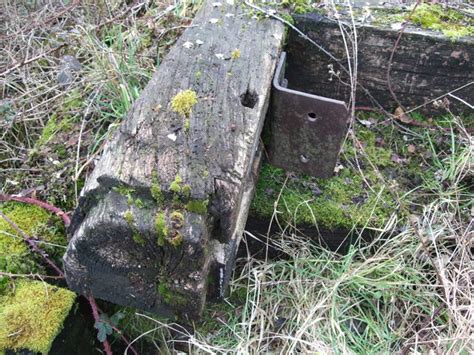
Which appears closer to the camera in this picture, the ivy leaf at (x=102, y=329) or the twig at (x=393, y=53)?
the ivy leaf at (x=102, y=329)

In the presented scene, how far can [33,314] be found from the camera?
168cm

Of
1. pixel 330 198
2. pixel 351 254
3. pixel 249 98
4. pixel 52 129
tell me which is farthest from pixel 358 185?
pixel 52 129

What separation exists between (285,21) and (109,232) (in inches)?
54.1

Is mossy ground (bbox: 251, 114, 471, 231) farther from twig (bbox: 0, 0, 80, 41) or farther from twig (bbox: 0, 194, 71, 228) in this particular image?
twig (bbox: 0, 0, 80, 41)

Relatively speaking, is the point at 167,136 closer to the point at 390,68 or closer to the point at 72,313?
the point at 72,313

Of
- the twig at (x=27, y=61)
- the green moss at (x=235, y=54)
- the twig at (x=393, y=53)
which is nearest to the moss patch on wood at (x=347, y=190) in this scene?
the twig at (x=393, y=53)

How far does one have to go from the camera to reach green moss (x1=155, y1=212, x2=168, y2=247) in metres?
1.31

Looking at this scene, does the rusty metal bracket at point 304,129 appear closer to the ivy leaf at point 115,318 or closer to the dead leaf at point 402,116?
the dead leaf at point 402,116

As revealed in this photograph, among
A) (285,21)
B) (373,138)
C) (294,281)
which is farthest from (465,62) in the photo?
(294,281)

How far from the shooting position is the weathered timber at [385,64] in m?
2.25

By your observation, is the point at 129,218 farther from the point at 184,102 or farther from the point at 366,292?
the point at 366,292

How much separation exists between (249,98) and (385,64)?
1049 mm

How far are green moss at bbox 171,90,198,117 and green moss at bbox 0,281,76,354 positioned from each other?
891 mm

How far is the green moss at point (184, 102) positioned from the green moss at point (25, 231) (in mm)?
883
